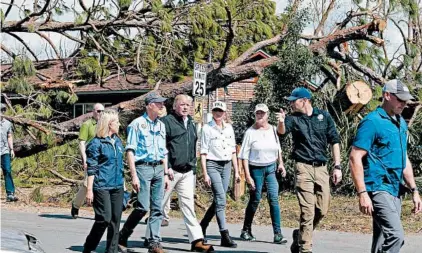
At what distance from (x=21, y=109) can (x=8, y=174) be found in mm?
1684

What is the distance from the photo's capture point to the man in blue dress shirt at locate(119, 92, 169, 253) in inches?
330

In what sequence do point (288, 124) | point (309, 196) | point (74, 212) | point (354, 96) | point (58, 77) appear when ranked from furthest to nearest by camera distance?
1. point (354, 96)
2. point (58, 77)
3. point (74, 212)
4. point (288, 124)
5. point (309, 196)

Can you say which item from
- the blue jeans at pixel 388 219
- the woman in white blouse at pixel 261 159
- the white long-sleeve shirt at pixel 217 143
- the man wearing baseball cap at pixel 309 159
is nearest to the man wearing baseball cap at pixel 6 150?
the white long-sleeve shirt at pixel 217 143

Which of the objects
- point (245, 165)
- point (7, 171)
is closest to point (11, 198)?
point (7, 171)

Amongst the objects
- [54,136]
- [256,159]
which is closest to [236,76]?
[54,136]

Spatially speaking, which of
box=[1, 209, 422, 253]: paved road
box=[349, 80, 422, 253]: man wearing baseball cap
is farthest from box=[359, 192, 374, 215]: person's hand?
box=[1, 209, 422, 253]: paved road

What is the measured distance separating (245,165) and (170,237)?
5.30ft

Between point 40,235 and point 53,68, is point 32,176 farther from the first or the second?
point 40,235

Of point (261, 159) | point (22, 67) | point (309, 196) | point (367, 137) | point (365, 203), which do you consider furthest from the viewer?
point (22, 67)

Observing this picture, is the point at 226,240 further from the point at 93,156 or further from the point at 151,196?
the point at 93,156

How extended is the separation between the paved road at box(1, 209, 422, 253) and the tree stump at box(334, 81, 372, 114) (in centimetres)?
652

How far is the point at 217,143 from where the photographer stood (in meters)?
9.55

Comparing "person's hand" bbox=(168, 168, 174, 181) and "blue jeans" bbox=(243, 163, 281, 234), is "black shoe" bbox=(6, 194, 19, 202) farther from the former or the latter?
"person's hand" bbox=(168, 168, 174, 181)

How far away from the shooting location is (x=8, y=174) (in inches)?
541
